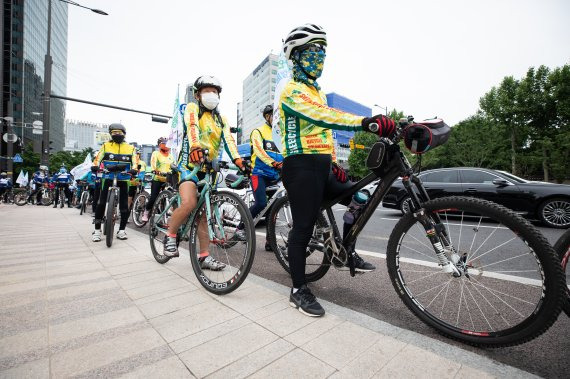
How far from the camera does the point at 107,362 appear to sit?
5.00ft

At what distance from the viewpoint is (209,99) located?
317 centimetres

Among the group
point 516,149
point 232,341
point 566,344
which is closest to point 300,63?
point 232,341

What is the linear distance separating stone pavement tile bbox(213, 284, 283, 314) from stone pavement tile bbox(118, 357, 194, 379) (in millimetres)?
679

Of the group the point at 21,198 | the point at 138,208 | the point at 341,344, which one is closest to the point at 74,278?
the point at 341,344

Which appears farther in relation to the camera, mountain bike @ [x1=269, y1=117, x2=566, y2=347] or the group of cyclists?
the group of cyclists

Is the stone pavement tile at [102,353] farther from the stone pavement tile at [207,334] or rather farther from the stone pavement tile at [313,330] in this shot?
the stone pavement tile at [313,330]

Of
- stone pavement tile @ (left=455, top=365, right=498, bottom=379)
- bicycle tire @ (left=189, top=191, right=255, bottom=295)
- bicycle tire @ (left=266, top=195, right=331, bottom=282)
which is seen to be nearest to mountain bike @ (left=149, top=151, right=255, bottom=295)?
bicycle tire @ (left=189, top=191, right=255, bottom=295)

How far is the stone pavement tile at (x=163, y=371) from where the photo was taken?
1.41 meters

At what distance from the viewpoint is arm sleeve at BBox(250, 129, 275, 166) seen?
428cm

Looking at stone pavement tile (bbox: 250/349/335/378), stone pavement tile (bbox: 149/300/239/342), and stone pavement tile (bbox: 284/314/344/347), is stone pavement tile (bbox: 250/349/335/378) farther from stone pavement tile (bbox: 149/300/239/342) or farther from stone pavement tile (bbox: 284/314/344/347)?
stone pavement tile (bbox: 149/300/239/342)

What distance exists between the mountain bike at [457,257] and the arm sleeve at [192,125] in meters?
1.08

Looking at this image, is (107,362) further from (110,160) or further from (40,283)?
(110,160)

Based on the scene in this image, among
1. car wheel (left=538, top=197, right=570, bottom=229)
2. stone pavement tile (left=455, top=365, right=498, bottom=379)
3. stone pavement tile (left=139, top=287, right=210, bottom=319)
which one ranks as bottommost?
stone pavement tile (left=139, top=287, right=210, bottom=319)

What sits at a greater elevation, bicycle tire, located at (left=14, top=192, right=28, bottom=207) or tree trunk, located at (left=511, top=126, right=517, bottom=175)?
tree trunk, located at (left=511, top=126, right=517, bottom=175)
